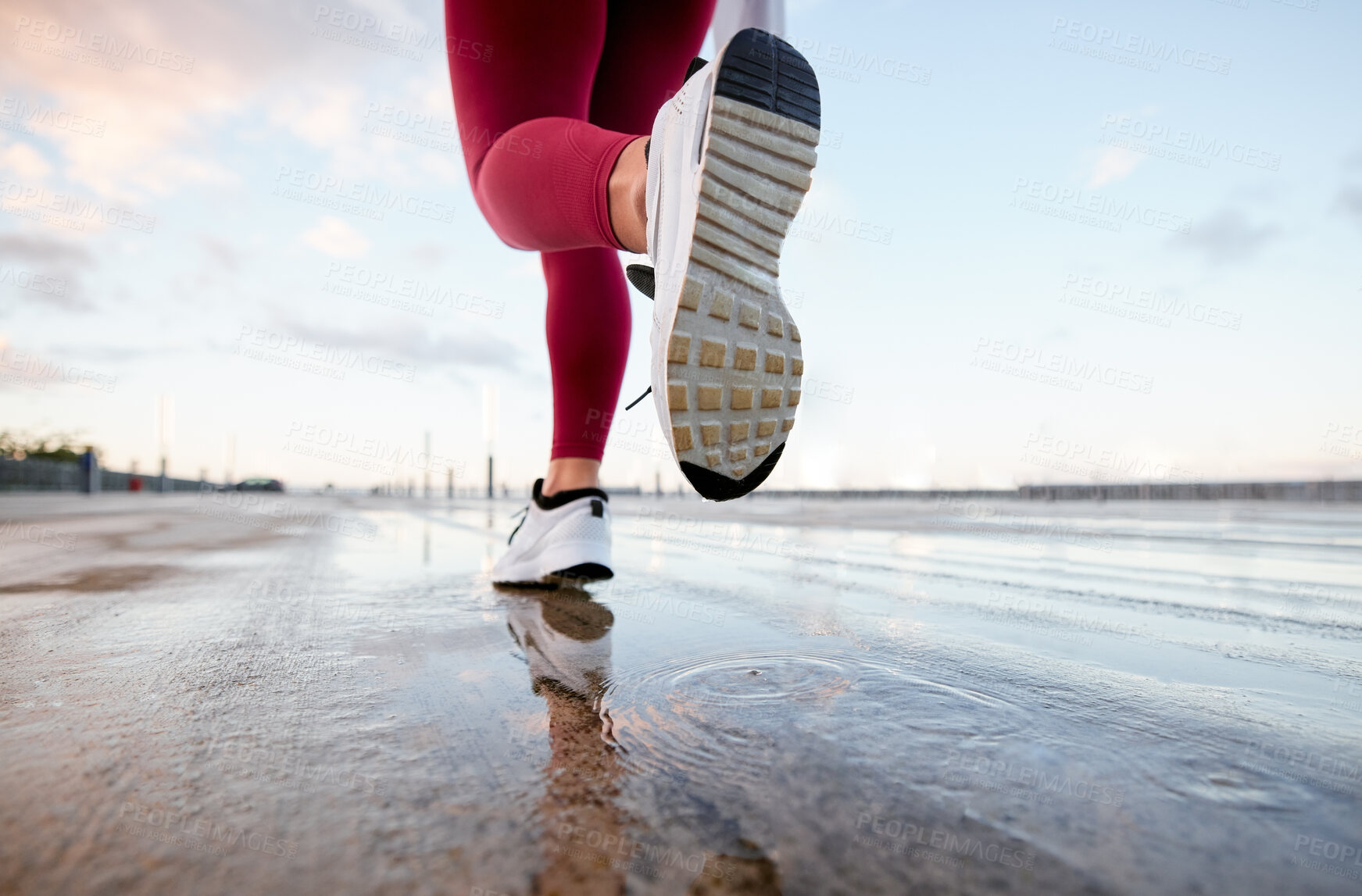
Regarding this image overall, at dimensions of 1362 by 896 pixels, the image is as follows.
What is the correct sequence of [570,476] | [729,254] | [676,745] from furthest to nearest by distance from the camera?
[570,476] → [729,254] → [676,745]

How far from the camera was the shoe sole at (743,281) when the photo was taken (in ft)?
2.71

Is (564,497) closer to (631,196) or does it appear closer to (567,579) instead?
(567,579)

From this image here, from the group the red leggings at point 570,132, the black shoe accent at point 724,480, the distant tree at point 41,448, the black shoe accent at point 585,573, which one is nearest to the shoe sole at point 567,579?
the black shoe accent at point 585,573

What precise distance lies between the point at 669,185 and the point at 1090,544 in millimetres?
2446

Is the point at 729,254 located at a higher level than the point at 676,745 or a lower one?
higher

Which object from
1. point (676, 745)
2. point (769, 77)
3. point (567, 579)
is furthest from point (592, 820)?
point (567, 579)

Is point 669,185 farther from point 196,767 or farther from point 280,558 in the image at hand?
point 280,558

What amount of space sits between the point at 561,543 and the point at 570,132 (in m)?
0.74

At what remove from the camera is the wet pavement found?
37cm

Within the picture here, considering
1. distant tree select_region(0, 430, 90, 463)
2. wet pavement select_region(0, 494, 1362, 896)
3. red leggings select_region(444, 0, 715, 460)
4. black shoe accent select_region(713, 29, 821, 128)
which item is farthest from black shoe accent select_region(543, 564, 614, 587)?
distant tree select_region(0, 430, 90, 463)

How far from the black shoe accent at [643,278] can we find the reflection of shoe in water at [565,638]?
0.46 meters

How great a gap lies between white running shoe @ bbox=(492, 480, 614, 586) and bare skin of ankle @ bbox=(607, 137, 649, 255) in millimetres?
592

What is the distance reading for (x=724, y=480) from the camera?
0.88 metres

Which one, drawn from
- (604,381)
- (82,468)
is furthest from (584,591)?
(82,468)
